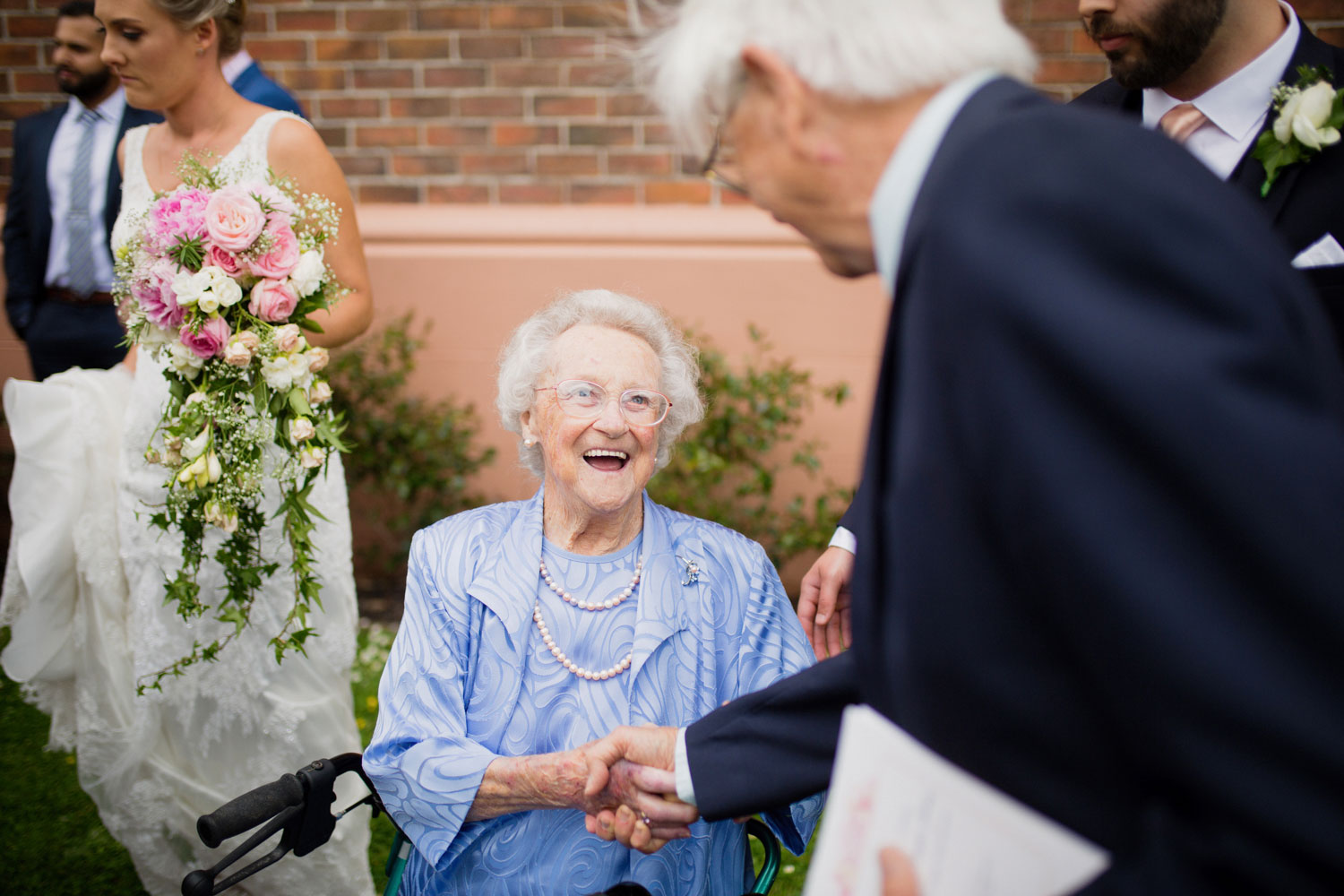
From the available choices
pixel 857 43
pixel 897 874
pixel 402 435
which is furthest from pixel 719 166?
pixel 402 435

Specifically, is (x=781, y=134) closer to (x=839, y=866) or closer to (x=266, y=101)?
(x=839, y=866)

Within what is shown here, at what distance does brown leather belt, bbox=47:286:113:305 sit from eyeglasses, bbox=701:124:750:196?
2.96 meters

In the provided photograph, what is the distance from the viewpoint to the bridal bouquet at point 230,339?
7.74 feet

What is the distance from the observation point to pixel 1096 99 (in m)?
2.60

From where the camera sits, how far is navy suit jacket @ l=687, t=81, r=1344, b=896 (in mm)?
793

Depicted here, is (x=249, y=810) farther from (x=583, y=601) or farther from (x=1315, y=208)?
(x=1315, y=208)

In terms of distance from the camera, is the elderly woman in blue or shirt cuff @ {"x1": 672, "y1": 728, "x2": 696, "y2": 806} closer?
shirt cuff @ {"x1": 672, "y1": 728, "x2": 696, "y2": 806}

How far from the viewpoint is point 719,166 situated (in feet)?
4.57

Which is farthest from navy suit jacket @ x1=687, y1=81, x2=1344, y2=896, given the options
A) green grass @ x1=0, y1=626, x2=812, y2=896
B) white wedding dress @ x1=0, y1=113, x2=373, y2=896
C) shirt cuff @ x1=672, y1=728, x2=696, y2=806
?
green grass @ x1=0, y1=626, x2=812, y2=896

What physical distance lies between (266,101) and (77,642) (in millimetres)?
1664

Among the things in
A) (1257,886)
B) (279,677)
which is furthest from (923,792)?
(279,677)

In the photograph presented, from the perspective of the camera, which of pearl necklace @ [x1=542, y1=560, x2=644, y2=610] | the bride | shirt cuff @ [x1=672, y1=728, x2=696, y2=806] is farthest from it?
the bride

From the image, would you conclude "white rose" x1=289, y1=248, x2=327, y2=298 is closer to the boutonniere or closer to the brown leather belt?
the brown leather belt

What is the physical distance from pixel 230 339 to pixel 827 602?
1.39 m
